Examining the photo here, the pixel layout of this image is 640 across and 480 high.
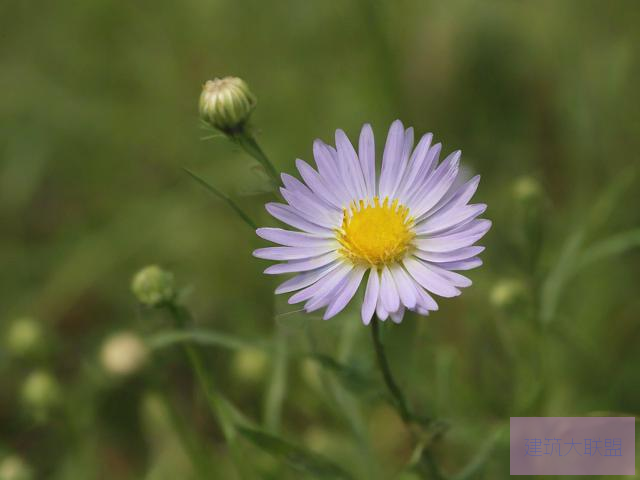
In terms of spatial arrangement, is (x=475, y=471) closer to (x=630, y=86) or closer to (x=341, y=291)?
(x=341, y=291)

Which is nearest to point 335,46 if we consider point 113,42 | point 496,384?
point 113,42

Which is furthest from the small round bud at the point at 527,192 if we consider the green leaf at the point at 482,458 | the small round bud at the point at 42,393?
the small round bud at the point at 42,393

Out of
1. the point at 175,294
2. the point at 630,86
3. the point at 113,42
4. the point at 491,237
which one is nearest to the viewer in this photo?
the point at 175,294

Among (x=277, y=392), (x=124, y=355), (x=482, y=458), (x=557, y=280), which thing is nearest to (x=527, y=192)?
(x=557, y=280)

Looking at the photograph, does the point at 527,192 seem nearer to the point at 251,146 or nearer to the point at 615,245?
the point at 615,245

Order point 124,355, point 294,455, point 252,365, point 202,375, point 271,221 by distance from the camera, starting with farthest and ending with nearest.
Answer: point 252,365 < point 271,221 < point 124,355 < point 202,375 < point 294,455

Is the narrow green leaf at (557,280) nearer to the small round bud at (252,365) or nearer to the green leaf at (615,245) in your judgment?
the green leaf at (615,245)
